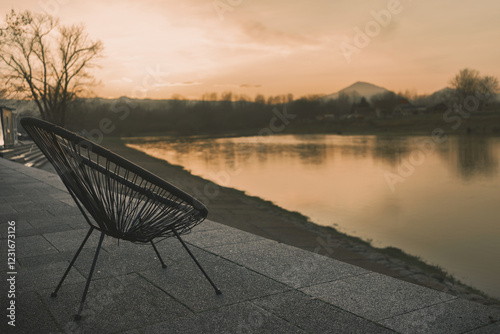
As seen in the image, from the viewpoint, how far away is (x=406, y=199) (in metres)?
15.4

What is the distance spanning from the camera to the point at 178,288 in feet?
9.57

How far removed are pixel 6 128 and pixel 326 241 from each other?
22161mm

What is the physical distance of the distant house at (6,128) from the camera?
23.1 metres

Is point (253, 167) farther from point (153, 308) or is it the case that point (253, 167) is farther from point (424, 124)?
point (424, 124)

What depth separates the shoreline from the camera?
20.0 ft

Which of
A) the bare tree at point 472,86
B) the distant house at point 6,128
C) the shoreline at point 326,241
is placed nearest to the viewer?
the shoreline at point 326,241

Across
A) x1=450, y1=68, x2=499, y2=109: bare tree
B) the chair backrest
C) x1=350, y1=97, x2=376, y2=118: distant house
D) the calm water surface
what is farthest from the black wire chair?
x1=350, y1=97, x2=376, y2=118: distant house

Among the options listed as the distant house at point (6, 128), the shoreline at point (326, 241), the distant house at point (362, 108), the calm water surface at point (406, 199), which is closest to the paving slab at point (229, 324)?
the shoreline at point (326, 241)

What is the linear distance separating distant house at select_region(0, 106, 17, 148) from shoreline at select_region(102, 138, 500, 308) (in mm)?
14920

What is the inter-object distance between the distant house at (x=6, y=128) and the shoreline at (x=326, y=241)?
14.9 metres

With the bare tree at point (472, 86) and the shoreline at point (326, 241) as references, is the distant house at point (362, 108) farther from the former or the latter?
the shoreline at point (326, 241)

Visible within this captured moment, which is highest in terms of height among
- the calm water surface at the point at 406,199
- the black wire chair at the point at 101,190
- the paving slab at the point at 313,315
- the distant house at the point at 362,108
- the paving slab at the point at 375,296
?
the distant house at the point at 362,108

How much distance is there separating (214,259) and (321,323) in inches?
55.1

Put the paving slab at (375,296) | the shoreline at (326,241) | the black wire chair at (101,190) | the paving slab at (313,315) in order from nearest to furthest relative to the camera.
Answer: the black wire chair at (101,190)
the paving slab at (313,315)
the paving slab at (375,296)
the shoreline at (326,241)
